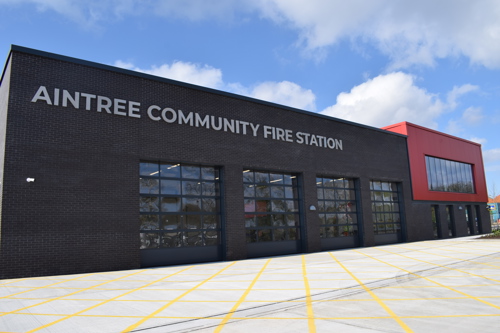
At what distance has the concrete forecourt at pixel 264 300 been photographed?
20.5ft

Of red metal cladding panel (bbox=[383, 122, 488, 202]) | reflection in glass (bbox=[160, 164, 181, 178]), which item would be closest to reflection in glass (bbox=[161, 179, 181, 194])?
reflection in glass (bbox=[160, 164, 181, 178])

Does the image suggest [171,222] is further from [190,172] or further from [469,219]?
[469,219]

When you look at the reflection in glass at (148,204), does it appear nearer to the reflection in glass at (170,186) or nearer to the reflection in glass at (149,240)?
the reflection in glass at (170,186)

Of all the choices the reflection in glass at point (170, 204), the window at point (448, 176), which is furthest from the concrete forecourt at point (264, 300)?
the window at point (448, 176)

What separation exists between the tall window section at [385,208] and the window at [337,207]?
2.04 meters

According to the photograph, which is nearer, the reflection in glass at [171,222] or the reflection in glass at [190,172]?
the reflection in glass at [171,222]

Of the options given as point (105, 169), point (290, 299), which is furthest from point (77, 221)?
point (290, 299)

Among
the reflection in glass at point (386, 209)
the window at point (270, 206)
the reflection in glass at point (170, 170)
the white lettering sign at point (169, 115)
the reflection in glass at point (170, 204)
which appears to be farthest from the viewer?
the reflection in glass at point (386, 209)

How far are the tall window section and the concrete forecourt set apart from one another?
11234 mm

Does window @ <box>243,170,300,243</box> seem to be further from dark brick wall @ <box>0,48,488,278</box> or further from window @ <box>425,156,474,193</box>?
window @ <box>425,156,474,193</box>

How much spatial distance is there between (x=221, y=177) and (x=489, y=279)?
10782 mm

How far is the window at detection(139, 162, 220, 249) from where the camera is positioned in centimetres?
1530

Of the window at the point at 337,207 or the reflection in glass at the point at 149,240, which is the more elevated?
the window at the point at 337,207

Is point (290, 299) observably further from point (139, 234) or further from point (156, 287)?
point (139, 234)
